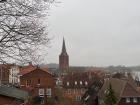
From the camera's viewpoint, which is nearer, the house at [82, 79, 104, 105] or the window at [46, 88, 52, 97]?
the window at [46, 88, 52, 97]

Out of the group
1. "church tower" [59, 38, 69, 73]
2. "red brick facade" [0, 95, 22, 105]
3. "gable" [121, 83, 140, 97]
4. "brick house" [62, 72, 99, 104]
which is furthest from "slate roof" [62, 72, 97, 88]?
"red brick facade" [0, 95, 22, 105]

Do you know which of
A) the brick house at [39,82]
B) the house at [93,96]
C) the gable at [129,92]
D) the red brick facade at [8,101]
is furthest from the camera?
the house at [93,96]

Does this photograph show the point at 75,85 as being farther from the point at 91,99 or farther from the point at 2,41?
the point at 2,41

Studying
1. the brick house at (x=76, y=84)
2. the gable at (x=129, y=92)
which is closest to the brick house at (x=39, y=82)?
the gable at (x=129, y=92)

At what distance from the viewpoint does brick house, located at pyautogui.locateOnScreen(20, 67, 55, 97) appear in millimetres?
49969

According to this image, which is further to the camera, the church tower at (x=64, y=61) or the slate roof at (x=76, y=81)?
the church tower at (x=64, y=61)

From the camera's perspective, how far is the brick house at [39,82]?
164ft

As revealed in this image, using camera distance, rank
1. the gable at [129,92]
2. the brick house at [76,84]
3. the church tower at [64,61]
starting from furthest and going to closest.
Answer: the church tower at [64,61]
the brick house at [76,84]
the gable at [129,92]

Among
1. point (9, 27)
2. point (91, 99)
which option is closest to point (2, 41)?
point (9, 27)

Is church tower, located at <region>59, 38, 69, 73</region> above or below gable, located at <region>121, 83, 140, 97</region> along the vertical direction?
above

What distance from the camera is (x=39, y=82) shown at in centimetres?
5156

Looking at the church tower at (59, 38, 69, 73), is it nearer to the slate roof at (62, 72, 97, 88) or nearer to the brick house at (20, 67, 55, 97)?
the slate roof at (62, 72, 97, 88)

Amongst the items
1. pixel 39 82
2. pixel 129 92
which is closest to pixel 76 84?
pixel 39 82

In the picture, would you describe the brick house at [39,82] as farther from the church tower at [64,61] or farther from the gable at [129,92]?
the church tower at [64,61]
